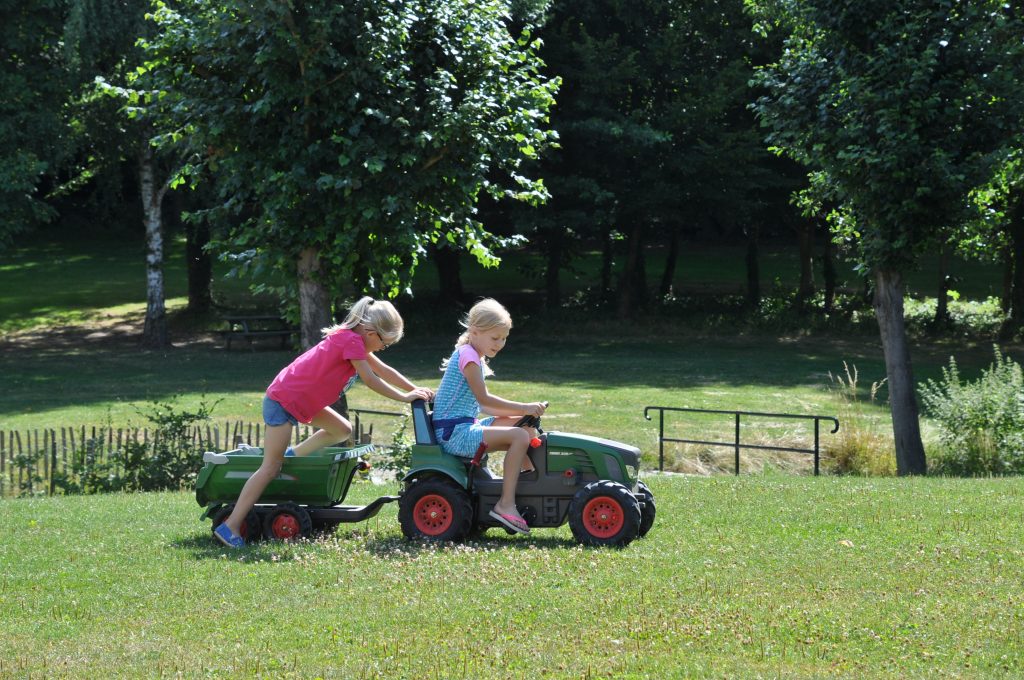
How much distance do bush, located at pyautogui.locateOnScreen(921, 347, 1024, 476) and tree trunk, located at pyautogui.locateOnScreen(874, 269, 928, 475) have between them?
0.35 meters

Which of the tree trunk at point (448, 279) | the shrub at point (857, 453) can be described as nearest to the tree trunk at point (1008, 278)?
the tree trunk at point (448, 279)

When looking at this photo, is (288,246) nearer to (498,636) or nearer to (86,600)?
(86,600)

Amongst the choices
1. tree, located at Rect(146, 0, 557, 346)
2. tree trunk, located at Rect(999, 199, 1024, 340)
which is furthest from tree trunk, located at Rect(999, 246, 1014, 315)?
tree, located at Rect(146, 0, 557, 346)

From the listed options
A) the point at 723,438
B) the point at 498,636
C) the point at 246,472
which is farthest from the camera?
the point at 723,438

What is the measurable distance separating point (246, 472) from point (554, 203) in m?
27.1

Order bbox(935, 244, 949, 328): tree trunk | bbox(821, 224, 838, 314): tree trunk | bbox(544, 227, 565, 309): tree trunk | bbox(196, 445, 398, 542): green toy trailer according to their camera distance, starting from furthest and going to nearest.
Result: bbox(821, 224, 838, 314): tree trunk → bbox(544, 227, 565, 309): tree trunk → bbox(935, 244, 949, 328): tree trunk → bbox(196, 445, 398, 542): green toy trailer

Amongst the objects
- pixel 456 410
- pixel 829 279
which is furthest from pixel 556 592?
pixel 829 279

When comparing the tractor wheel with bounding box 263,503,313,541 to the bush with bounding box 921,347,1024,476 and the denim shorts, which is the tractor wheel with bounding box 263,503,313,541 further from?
the bush with bounding box 921,347,1024,476

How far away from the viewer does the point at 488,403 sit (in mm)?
8086

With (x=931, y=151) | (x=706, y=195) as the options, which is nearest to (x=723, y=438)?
(x=931, y=151)

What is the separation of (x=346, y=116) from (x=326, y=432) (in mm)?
4893

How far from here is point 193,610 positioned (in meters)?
6.54

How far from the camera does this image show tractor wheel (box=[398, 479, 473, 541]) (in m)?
8.19

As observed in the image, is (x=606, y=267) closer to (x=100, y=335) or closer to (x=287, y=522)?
(x=100, y=335)
